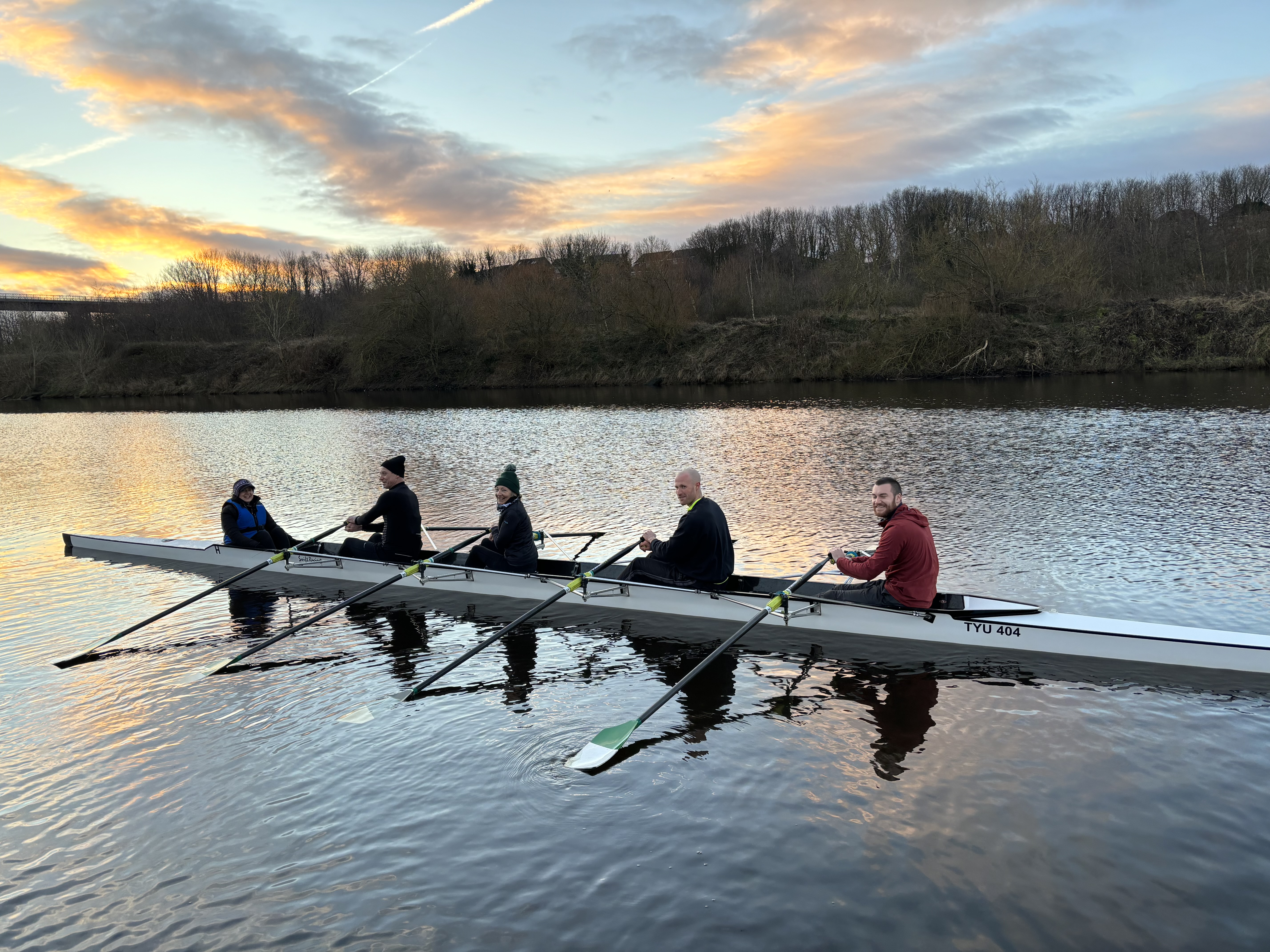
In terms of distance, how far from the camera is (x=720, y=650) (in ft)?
27.0

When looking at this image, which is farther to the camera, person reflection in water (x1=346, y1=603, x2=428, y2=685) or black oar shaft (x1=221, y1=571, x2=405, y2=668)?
black oar shaft (x1=221, y1=571, x2=405, y2=668)

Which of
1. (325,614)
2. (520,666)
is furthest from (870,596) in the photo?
(325,614)

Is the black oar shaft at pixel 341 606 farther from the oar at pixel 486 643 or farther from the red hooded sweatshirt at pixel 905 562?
the red hooded sweatshirt at pixel 905 562

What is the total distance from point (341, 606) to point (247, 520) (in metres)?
4.51

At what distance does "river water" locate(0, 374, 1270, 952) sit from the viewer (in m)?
5.03

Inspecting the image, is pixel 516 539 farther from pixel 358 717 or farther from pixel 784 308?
pixel 784 308

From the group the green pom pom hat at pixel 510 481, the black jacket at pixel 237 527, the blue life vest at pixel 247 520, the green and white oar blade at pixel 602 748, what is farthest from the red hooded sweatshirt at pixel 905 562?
the blue life vest at pixel 247 520

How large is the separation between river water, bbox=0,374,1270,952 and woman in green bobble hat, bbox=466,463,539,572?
0.70 metres

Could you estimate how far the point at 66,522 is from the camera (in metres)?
18.8

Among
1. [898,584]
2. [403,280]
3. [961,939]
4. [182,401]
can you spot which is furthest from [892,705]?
[182,401]

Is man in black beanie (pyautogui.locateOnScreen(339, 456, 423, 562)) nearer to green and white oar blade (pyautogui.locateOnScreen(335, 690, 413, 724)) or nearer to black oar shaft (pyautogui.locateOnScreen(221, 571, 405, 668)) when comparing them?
black oar shaft (pyautogui.locateOnScreen(221, 571, 405, 668))

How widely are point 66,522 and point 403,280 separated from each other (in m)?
49.8

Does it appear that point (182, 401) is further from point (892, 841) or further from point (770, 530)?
point (892, 841)

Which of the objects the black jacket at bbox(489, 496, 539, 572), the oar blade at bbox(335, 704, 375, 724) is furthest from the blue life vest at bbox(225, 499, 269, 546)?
the oar blade at bbox(335, 704, 375, 724)
